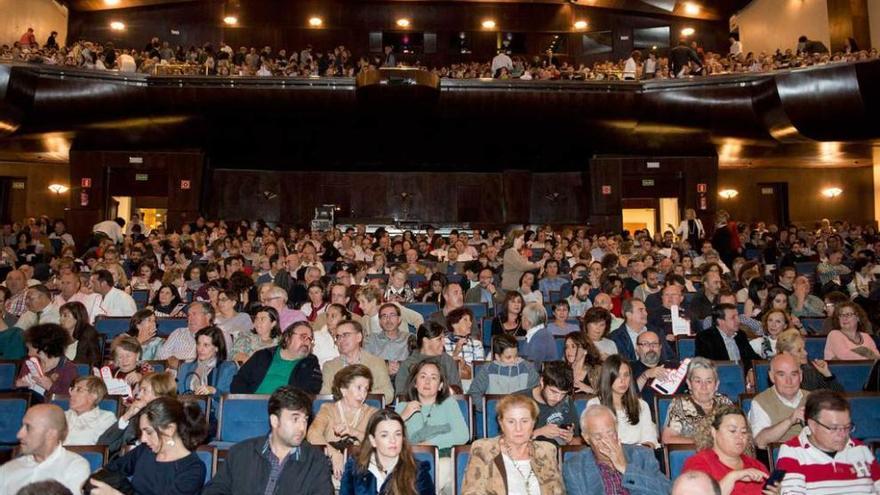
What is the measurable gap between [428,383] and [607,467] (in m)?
1.09

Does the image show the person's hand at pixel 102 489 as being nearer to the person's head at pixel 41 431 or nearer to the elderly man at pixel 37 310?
the person's head at pixel 41 431

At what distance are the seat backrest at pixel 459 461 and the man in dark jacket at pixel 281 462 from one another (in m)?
0.63

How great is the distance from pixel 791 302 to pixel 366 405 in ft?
15.8

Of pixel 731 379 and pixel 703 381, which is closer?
pixel 703 381

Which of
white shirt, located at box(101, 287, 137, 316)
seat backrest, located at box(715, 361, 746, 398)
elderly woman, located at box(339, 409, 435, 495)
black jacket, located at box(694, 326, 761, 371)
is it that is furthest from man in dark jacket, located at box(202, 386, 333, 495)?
white shirt, located at box(101, 287, 137, 316)

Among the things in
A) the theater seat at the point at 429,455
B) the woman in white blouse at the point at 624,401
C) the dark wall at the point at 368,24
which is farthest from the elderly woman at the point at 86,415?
the dark wall at the point at 368,24

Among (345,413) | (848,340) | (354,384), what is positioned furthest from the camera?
(848,340)

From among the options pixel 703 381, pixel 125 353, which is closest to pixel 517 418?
pixel 703 381

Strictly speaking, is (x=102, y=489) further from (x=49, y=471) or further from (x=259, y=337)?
(x=259, y=337)

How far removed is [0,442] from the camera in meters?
4.20

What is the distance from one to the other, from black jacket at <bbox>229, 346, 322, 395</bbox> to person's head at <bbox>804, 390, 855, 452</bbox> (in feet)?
8.98

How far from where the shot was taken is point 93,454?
11.5ft

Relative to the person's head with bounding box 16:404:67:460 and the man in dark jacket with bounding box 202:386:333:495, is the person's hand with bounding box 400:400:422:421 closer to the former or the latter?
the man in dark jacket with bounding box 202:386:333:495

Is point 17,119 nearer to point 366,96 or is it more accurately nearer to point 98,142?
point 98,142
